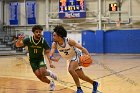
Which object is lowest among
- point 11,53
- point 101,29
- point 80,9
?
point 11,53

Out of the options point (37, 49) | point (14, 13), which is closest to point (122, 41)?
point (14, 13)

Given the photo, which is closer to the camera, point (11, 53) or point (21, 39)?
point (21, 39)

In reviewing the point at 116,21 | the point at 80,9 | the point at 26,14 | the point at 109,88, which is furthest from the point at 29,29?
the point at 109,88

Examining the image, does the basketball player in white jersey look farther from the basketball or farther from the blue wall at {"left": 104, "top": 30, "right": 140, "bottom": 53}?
the blue wall at {"left": 104, "top": 30, "right": 140, "bottom": 53}

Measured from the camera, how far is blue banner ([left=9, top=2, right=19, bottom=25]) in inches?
1299

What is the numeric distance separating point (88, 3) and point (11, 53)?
8841 millimetres

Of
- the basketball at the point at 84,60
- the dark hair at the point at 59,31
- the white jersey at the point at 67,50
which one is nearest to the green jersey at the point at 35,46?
the white jersey at the point at 67,50

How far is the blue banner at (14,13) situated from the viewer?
33.0 metres

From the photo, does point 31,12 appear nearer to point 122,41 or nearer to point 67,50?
point 122,41

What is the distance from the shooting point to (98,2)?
102ft

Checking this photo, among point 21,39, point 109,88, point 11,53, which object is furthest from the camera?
point 11,53

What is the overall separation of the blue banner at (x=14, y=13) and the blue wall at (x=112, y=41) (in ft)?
24.2

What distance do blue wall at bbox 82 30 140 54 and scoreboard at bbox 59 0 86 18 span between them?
2.01 meters

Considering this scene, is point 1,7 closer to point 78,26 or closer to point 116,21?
point 78,26
